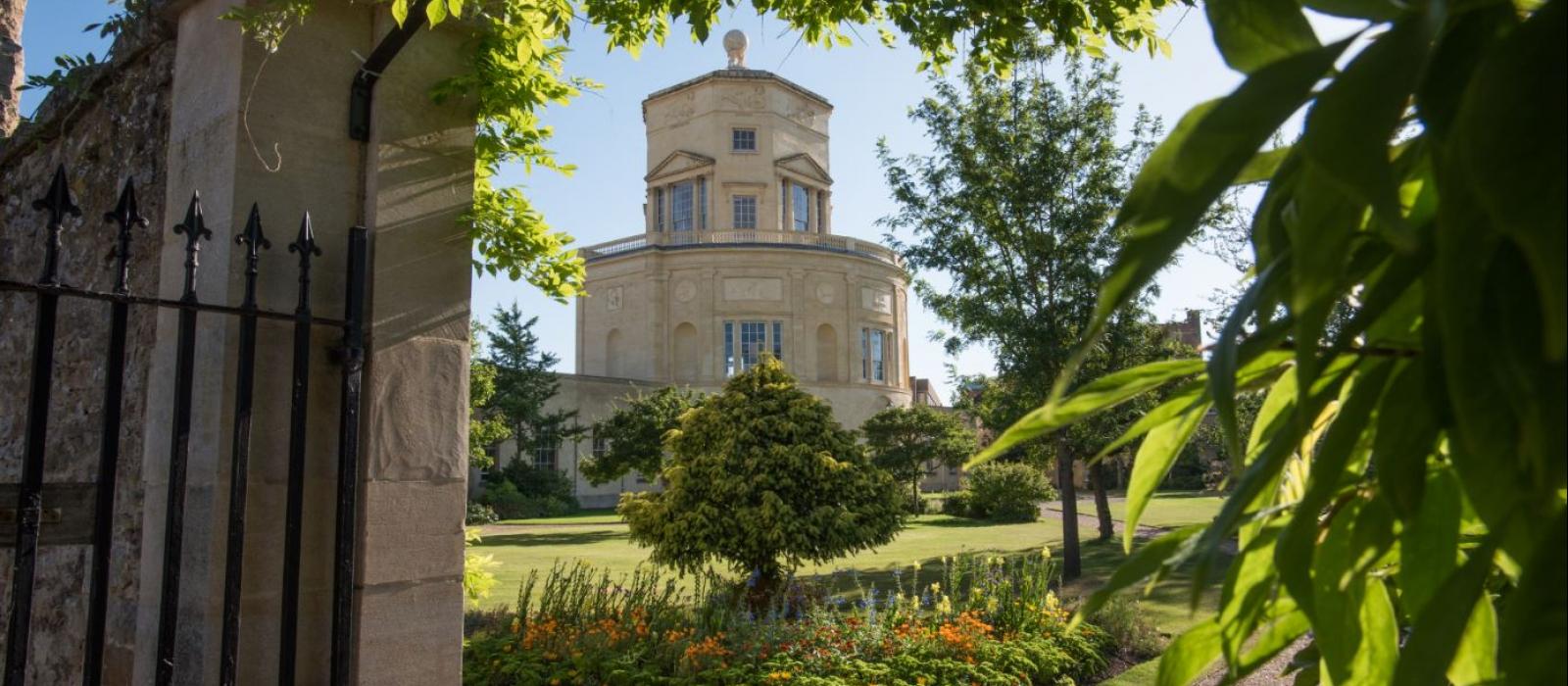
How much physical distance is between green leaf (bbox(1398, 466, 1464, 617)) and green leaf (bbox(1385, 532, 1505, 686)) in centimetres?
6

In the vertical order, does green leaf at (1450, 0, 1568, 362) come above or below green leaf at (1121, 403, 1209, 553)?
above

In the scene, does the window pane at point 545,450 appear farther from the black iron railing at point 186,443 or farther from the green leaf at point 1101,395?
the green leaf at point 1101,395

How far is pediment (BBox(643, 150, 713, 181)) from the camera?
126 feet

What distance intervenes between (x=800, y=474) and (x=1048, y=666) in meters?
3.34

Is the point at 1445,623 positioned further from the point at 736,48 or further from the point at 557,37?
the point at 736,48

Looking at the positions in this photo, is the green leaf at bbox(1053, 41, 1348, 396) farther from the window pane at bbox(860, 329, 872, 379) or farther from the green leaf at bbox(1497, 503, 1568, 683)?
the window pane at bbox(860, 329, 872, 379)

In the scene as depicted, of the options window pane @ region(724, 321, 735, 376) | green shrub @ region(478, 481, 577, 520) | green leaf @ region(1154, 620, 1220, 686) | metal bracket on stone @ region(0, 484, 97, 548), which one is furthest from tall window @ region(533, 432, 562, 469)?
green leaf @ region(1154, 620, 1220, 686)

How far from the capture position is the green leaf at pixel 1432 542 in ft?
1.56

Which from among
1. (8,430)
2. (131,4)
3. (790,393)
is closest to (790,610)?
(790,393)

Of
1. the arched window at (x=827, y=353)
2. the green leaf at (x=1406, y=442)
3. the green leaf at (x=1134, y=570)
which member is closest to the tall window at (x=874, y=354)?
the arched window at (x=827, y=353)

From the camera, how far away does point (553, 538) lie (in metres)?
20.0

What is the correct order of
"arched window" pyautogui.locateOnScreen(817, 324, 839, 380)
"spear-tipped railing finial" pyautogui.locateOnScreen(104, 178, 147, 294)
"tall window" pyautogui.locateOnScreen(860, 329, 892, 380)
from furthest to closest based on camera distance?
"tall window" pyautogui.locateOnScreen(860, 329, 892, 380) → "arched window" pyautogui.locateOnScreen(817, 324, 839, 380) → "spear-tipped railing finial" pyautogui.locateOnScreen(104, 178, 147, 294)

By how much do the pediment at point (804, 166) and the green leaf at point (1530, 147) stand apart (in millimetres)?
38974

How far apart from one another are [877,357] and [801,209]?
7182 millimetres
